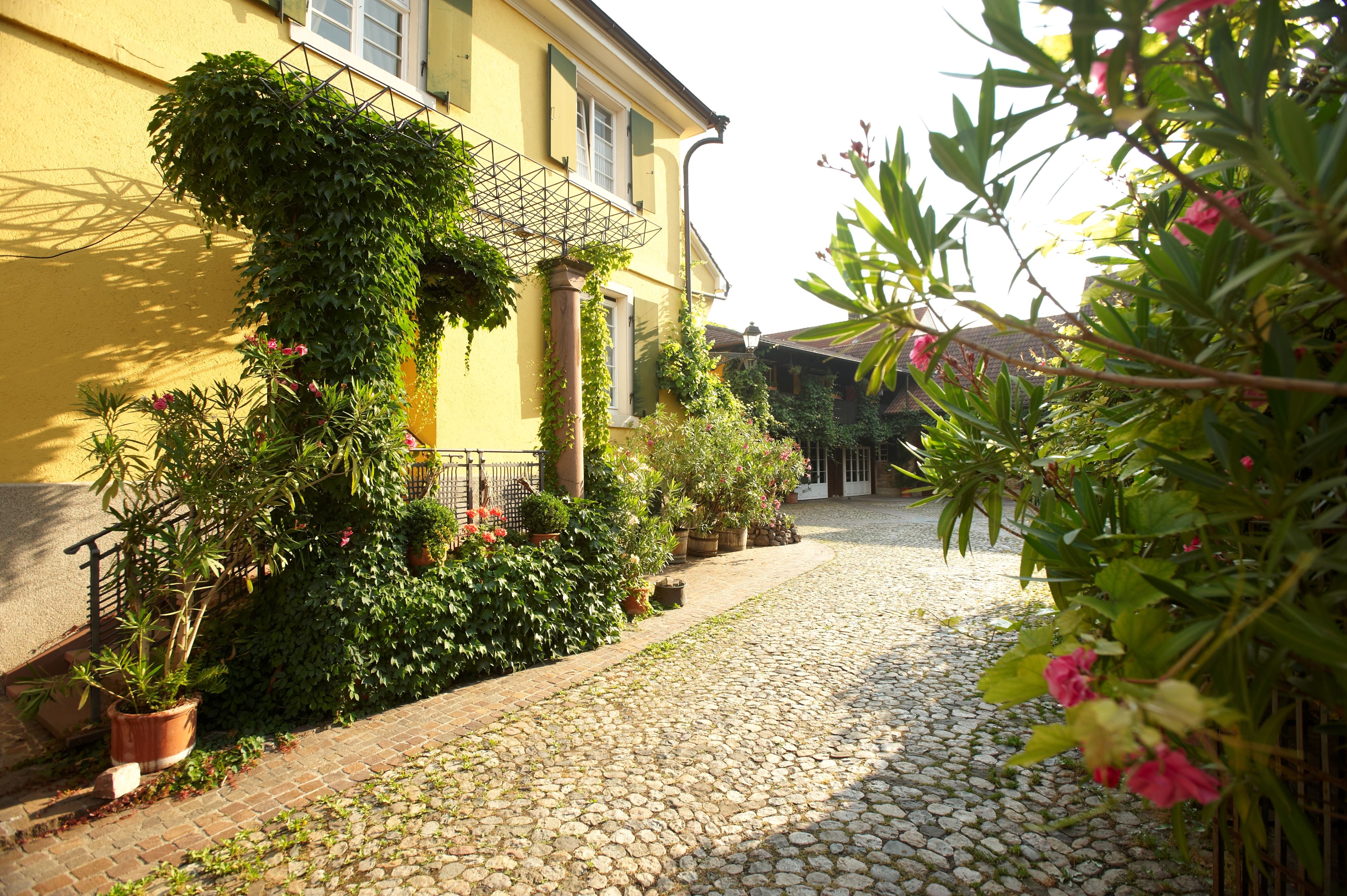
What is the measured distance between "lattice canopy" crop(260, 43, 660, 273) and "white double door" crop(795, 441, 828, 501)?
37.2 feet

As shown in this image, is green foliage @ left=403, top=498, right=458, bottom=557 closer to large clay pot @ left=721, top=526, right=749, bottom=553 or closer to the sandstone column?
the sandstone column

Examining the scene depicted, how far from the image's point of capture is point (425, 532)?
4.64 m

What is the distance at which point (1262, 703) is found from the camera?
1.04 m

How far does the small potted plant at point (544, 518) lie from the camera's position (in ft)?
18.2

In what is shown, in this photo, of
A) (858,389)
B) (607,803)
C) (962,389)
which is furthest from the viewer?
(858,389)

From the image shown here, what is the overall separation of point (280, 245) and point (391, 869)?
3712 millimetres

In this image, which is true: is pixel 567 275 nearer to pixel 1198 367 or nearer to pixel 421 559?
A: pixel 421 559

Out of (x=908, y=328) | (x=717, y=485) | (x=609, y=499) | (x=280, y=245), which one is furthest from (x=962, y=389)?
(x=717, y=485)

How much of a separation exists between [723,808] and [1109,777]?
2288mm

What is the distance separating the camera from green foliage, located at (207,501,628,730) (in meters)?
3.88

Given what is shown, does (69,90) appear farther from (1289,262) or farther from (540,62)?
(1289,262)

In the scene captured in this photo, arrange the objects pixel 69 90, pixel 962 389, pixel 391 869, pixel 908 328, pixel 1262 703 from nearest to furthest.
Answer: pixel 1262 703 < pixel 908 328 < pixel 962 389 < pixel 391 869 < pixel 69 90

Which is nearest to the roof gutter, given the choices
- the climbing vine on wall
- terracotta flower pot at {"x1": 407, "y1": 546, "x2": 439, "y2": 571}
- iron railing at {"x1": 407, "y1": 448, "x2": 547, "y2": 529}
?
the climbing vine on wall

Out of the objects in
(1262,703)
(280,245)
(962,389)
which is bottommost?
(1262,703)
